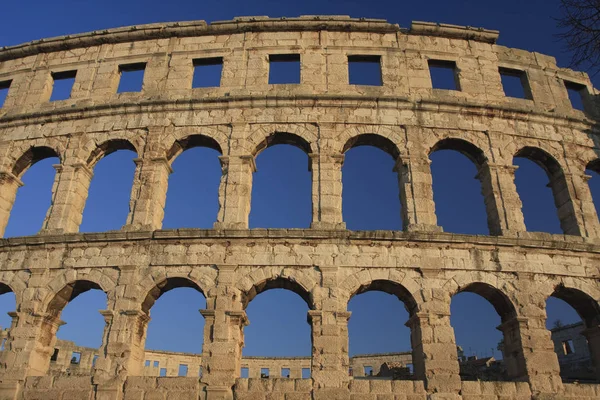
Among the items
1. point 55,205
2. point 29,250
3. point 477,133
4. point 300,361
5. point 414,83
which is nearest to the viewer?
point 29,250

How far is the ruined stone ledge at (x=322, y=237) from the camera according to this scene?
37.0 ft

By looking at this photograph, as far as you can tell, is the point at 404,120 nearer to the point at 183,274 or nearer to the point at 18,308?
the point at 183,274

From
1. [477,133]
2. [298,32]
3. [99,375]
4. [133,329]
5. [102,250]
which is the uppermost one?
[298,32]

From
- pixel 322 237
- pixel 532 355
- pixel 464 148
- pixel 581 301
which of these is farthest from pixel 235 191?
pixel 581 301

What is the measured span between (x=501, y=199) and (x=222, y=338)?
25.4 ft

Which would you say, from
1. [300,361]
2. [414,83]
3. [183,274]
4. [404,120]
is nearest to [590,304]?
[404,120]

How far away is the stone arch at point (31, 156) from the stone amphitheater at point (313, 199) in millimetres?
60

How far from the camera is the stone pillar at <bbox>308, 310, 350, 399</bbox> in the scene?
9875mm

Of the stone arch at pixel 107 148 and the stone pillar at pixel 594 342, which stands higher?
the stone arch at pixel 107 148

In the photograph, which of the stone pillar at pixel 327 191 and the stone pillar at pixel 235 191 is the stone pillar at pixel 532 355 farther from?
the stone pillar at pixel 235 191

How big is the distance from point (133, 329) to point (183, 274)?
1.58m

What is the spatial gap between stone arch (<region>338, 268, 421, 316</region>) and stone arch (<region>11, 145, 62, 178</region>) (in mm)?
8993

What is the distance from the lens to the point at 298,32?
15.3 m

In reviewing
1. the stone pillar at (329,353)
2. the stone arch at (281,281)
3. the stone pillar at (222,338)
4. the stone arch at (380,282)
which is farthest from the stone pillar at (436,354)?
the stone pillar at (222,338)
